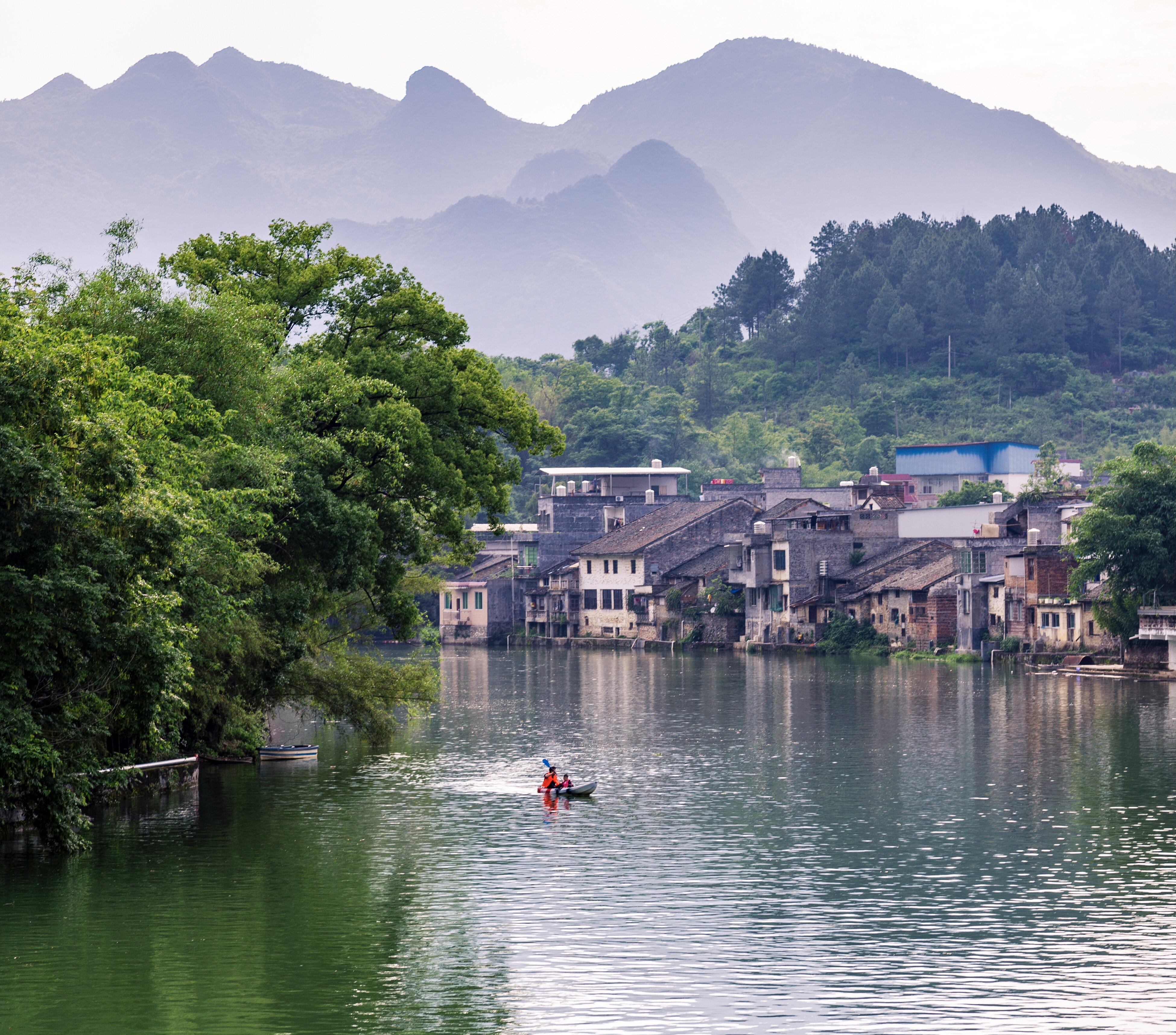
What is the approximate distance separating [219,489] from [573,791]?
510 inches

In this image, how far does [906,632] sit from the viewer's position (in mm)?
109938

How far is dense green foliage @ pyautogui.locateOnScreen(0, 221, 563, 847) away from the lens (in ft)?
100

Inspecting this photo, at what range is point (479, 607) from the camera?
142 m

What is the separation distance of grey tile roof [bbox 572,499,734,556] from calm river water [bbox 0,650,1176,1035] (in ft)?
242

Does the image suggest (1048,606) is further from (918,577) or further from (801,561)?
(801,561)

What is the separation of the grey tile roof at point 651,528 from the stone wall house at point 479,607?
7.45m

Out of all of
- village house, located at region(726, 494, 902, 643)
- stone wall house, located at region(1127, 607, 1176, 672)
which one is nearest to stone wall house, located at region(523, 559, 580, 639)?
village house, located at region(726, 494, 902, 643)

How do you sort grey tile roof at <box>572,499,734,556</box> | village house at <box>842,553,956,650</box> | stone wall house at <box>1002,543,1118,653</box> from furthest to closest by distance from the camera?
grey tile roof at <box>572,499,734,556</box>, village house at <box>842,553,956,650</box>, stone wall house at <box>1002,543,1118,653</box>

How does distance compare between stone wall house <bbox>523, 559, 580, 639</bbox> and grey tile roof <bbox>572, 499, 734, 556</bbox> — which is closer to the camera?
grey tile roof <bbox>572, 499, 734, 556</bbox>

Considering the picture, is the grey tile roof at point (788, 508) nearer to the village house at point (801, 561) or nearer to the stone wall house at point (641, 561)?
the village house at point (801, 561)

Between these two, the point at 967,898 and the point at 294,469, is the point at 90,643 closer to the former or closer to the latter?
the point at 294,469

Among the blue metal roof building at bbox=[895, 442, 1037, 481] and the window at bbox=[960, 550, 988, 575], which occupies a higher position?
the blue metal roof building at bbox=[895, 442, 1037, 481]

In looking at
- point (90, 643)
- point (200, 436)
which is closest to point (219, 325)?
point (200, 436)

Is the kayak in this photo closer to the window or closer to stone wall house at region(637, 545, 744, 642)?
the window
